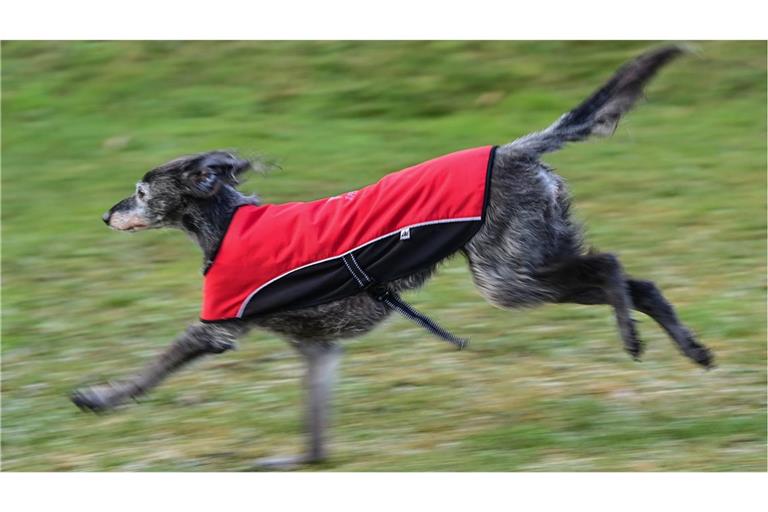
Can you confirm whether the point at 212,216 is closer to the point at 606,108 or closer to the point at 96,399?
the point at 96,399

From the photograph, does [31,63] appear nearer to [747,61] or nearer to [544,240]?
[747,61]

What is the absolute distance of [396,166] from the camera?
38.4 ft

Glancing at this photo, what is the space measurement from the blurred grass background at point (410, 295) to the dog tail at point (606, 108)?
1638 mm

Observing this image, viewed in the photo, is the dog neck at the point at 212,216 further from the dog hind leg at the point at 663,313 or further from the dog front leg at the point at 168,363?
the dog hind leg at the point at 663,313

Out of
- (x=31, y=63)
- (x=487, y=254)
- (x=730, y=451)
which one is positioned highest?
(x=31, y=63)

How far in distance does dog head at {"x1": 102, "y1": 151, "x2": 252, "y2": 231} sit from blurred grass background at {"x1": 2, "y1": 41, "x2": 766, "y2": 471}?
1.32m

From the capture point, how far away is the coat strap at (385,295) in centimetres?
581

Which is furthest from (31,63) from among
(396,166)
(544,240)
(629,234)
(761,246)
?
(544,240)

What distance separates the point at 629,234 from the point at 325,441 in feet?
14.7

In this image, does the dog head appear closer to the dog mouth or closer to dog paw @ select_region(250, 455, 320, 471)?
the dog mouth

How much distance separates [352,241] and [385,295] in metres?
0.39

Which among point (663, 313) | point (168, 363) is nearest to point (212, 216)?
point (168, 363)

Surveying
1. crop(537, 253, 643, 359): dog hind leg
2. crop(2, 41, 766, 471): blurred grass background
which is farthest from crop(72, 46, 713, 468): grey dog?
crop(2, 41, 766, 471): blurred grass background

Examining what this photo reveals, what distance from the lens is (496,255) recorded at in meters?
5.91
